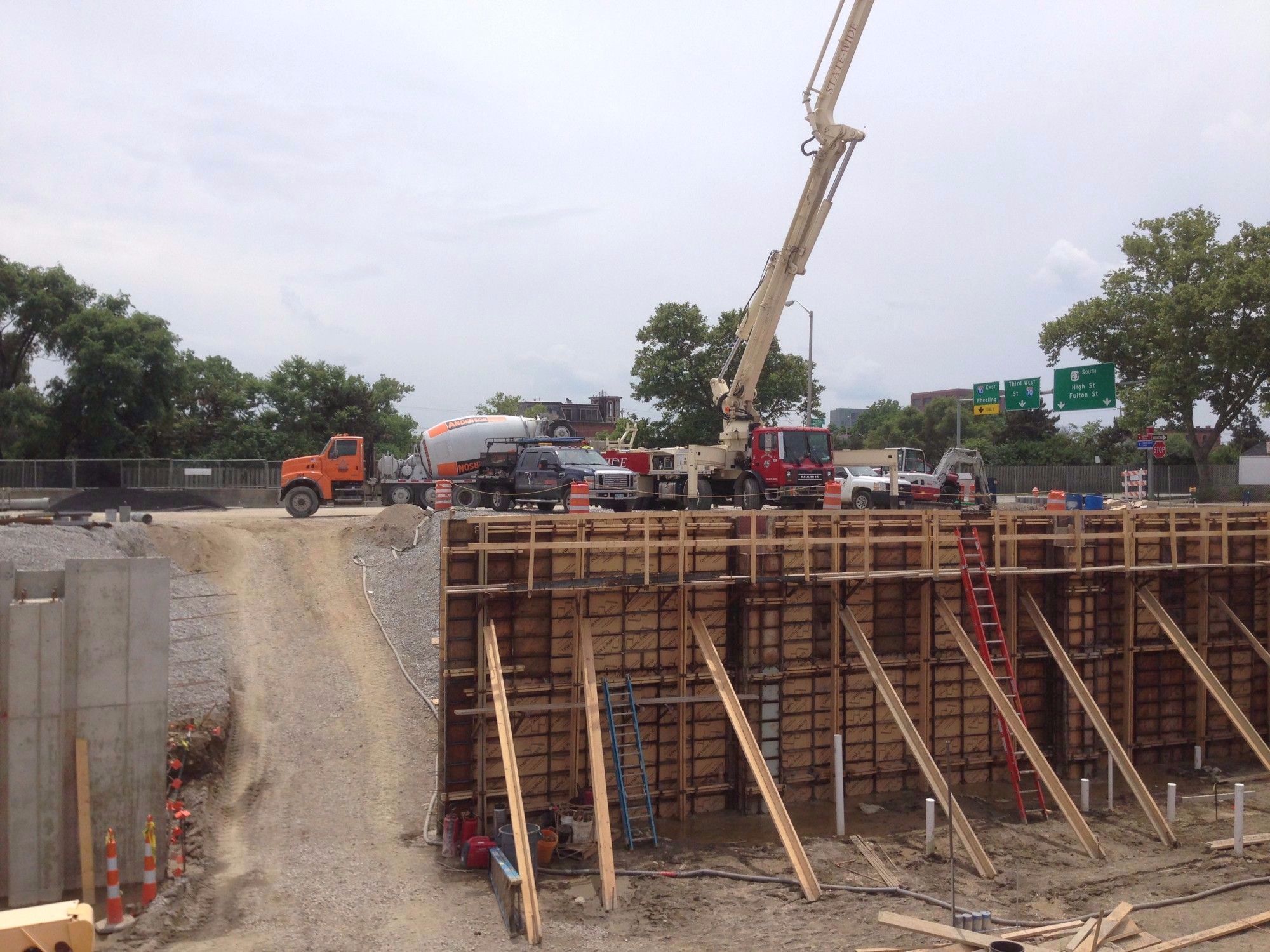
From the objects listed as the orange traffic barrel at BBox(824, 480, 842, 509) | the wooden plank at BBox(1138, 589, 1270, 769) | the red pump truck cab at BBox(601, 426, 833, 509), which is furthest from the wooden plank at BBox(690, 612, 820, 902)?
the red pump truck cab at BBox(601, 426, 833, 509)

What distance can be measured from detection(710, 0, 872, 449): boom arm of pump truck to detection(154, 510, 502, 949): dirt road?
1205 cm

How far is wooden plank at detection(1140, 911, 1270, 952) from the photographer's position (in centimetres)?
966

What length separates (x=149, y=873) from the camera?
10.2m

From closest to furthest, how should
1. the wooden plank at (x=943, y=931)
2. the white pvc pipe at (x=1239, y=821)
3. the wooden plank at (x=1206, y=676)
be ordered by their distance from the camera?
the wooden plank at (x=943, y=931), the white pvc pipe at (x=1239, y=821), the wooden plank at (x=1206, y=676)

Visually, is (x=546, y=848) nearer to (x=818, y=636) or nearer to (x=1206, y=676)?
(x=818, y=636)

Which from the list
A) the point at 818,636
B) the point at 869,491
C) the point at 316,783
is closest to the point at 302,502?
the point at 316,783

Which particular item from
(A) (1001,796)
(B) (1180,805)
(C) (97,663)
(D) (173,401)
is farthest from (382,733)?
(D) (173,401)

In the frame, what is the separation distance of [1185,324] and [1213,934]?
4032 centimetres

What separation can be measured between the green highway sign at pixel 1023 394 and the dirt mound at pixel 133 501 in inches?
1299

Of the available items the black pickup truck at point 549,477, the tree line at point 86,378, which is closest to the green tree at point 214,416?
the tree line at point 86,378

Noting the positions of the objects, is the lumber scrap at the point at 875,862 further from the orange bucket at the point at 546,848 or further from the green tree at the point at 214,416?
the green tree at the point at 214,416

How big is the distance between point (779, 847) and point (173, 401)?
41478mm

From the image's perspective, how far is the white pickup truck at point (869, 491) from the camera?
92.1ft

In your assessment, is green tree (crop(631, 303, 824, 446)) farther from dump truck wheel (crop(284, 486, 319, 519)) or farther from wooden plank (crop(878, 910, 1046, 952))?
wooden plank (crop(878, 910, 1046, 952))
